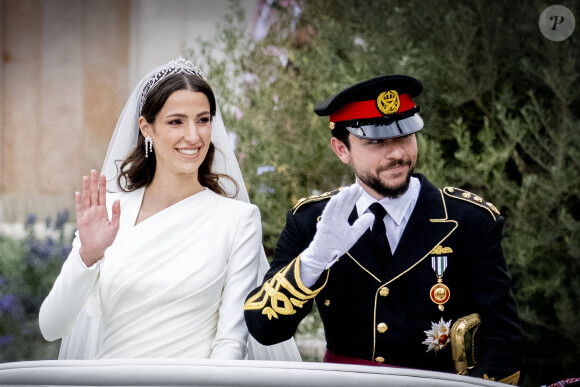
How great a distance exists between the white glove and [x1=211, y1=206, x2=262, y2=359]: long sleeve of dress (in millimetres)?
329

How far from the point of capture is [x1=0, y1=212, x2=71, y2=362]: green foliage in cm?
392

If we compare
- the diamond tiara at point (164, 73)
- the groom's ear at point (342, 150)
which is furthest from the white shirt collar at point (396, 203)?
the diamond tiara at point (164, 73)

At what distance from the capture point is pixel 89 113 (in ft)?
16.6

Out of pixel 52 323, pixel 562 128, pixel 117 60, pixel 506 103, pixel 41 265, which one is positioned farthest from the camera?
pixel 117 60

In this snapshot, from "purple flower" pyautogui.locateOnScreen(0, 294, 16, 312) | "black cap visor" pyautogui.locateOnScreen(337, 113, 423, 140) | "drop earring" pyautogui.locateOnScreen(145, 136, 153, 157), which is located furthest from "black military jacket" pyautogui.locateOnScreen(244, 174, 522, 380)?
"purple flower" pyautogui.locateOnScreen(0, 294, 16, 312)

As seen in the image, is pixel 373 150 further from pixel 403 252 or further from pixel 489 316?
pixel 489 316

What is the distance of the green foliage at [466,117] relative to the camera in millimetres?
3422

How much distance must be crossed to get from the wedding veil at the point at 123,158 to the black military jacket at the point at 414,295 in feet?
1.16

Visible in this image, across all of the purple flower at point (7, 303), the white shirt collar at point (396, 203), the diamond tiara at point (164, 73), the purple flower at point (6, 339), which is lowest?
the purple flower at point (6, 339)

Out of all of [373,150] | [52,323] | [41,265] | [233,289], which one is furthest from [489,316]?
[41,265]

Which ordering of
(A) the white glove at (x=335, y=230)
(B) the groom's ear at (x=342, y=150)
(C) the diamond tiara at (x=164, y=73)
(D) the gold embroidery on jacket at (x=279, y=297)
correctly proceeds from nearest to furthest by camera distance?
(A) the white glove at (x=335, y=230) < (D) the gold embroidery on jacket at (x=279, y=297) < (B) the groom's ear at (x=342, y=150) < (C) the diamond tiara at (x=164, y=73)

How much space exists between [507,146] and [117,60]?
287 centimetres

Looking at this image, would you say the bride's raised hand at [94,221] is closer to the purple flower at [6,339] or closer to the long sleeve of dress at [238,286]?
the long sleeve of dress at [238,286]

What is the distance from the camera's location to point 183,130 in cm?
222
